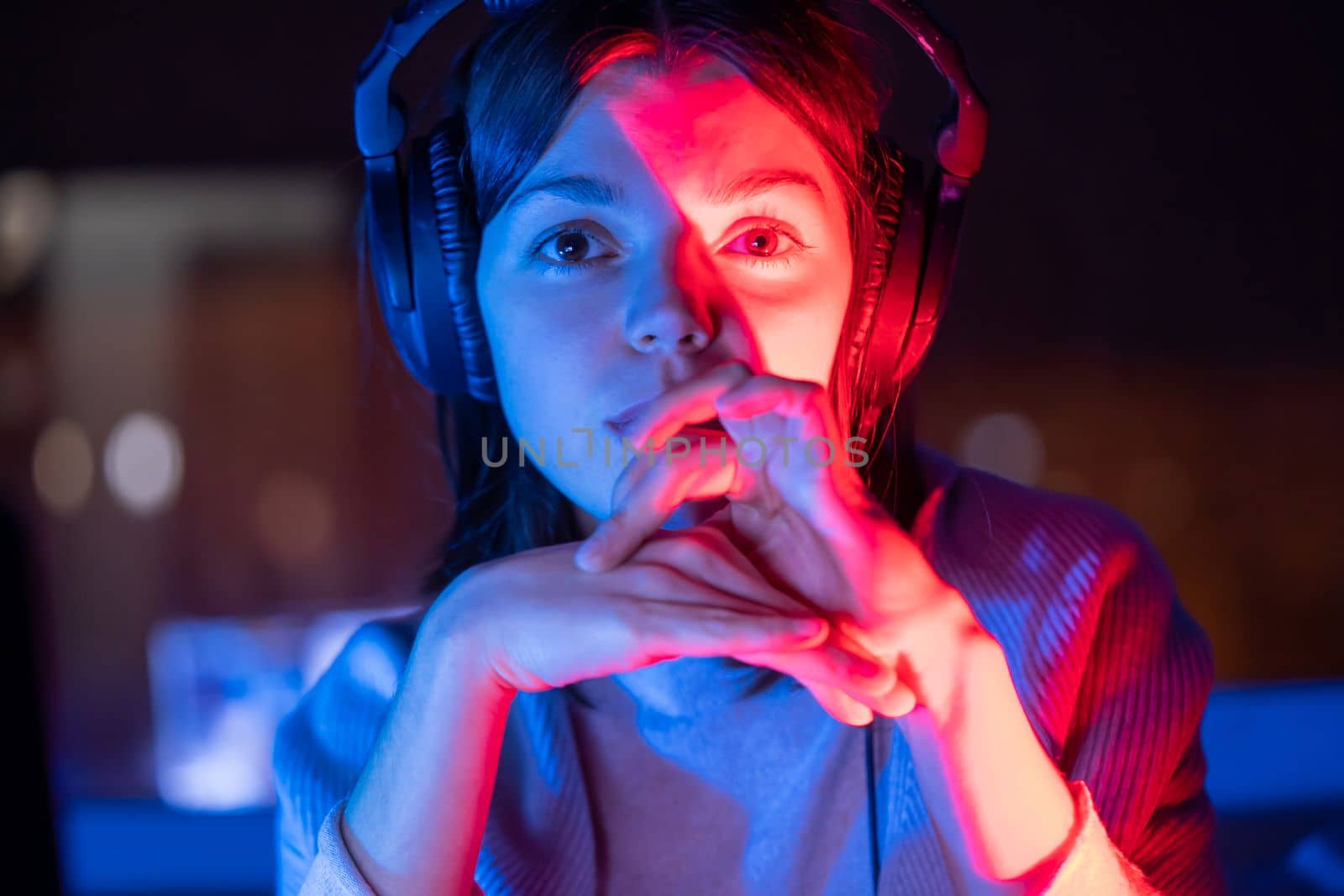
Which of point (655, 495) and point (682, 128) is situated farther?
point (682, 128)

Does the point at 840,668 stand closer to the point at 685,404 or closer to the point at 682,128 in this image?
the point at 685,404

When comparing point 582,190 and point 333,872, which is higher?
point 582,190

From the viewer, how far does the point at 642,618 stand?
1.97 ft

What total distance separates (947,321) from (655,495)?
1.57m

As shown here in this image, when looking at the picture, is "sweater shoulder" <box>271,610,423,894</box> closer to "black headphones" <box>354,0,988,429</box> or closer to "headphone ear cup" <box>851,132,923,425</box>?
"black headphones" <box>354,0,988,429</box>

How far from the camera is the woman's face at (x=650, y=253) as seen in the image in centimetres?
71

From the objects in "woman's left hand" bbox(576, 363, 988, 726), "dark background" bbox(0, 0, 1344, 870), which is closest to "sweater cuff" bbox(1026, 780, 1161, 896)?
"woman's left hand" bbox(576, 363, 988, 726)

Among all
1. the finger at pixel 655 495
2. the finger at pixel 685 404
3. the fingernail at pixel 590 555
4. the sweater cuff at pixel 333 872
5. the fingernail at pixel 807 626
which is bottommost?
the sweater cuff at pixel 333 872

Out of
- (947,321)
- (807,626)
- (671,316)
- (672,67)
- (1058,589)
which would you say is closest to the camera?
(807,626)

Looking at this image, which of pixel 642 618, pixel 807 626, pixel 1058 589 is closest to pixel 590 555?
pixel 642 618

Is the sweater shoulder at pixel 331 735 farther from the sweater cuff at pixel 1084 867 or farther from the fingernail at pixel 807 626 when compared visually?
the sweater cuff at pixel 1084 867

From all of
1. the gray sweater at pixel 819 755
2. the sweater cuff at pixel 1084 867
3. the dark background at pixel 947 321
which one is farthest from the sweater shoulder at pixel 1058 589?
the dark background at pixel 947 321

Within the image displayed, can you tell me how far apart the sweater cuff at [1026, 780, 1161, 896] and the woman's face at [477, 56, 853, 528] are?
40cm

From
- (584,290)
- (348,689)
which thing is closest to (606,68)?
(584,290)
